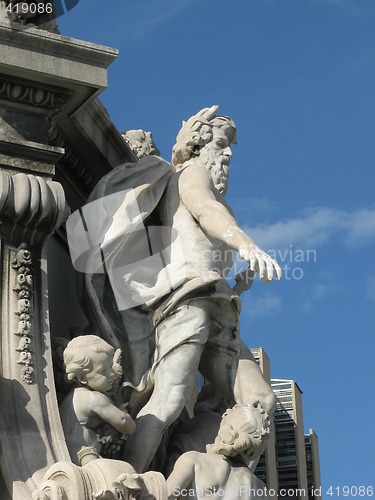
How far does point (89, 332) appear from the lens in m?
13.1

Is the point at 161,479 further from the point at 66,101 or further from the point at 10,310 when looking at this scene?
the point at 66,101

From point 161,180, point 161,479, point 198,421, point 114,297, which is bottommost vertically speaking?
point 161,479

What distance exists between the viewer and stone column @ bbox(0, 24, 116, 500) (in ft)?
38.8

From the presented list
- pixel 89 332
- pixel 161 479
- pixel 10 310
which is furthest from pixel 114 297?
pixel 161 479

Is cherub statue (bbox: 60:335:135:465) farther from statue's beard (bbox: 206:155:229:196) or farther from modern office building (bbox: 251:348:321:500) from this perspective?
modern office building (bbox: 251:348:321:500)

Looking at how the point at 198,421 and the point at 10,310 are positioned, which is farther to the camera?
the point at 198,421

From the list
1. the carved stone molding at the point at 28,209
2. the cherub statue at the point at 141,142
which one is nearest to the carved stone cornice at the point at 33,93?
the carved stone molding at the point at 28,209

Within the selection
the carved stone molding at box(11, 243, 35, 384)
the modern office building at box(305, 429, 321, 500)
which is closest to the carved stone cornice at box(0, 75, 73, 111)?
the carved stone molding at box(11, 243, 35, 384)

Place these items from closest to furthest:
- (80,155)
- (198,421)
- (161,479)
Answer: (161,479)
(198,421)
(80,155)

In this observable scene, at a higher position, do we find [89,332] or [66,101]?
[66,101]

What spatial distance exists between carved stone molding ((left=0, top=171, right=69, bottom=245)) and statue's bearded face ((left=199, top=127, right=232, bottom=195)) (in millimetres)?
1719

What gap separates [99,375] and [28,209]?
142 cm

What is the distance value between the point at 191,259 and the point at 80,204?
5.19 feet

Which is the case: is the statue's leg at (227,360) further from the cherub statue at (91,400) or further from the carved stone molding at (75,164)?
the carved stone molding at (75,164)
